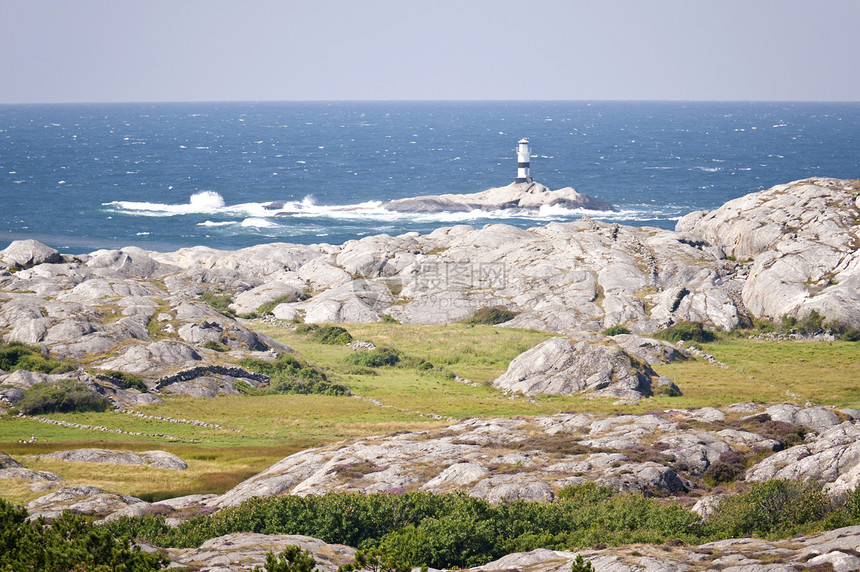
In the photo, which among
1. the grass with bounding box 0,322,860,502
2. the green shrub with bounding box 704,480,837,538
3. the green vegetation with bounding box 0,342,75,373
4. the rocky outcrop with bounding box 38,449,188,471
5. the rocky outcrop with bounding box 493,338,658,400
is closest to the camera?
the green shrub with bounding box 704,480,837,538

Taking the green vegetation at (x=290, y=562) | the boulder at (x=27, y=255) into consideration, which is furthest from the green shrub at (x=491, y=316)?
the green vegetation at (x=290, y=562)

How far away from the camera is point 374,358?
2918 inches

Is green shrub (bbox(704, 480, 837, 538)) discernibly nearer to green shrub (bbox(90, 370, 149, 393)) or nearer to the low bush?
green shrub (bbox(90, 370, 149, 393))

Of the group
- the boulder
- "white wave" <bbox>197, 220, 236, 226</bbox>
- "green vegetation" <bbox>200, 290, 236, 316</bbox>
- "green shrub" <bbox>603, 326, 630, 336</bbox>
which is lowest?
"green shrub" <bbox>603, 326, 630, 336</bbox>

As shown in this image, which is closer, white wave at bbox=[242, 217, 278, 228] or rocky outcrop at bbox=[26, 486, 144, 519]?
rocky outcrop at bbox=[26, 486, 144, 519]

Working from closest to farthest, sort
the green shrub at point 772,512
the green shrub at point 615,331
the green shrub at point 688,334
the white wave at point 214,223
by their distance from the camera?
the green shrub at point 772,512, the green shrub at point 688,334, the green shrub at point 615,331, the white wave at point 214,223

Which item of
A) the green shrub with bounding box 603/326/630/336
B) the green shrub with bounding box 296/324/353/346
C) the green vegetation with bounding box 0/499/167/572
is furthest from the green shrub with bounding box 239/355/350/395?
the green vegetation with bounding box 0/499/167/572

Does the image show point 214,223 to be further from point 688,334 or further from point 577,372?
point 577,372

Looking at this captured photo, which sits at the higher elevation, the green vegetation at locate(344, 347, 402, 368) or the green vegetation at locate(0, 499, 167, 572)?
the green vegetation at locate(0, 499, 167, 572)

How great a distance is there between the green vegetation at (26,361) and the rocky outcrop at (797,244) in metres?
74.1

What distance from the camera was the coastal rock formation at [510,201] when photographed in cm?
16900

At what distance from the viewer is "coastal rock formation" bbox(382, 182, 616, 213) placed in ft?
554

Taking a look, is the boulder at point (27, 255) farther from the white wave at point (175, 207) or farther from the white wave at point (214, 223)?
the white wave at point (175, 207)

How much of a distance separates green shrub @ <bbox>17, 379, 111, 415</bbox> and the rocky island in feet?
2.91
